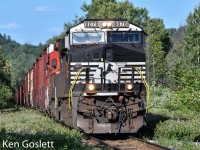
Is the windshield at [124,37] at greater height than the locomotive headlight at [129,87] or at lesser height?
greater

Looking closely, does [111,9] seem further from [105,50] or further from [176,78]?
[105,50]

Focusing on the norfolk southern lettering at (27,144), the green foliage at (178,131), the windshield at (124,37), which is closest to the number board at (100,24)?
the windshield at (124,37)

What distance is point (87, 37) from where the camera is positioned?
1681cm

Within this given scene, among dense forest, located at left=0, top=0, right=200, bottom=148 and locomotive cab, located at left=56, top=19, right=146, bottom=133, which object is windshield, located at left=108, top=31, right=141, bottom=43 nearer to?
locomotive cab, located at left=56, top=19, right=146, bottom=133

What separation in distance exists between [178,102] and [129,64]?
623 inches

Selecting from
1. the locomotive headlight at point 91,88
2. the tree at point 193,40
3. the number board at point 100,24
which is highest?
the tree at point 193,40

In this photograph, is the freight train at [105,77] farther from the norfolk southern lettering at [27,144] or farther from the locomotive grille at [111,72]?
the norfolk southern lettering at [27,144]

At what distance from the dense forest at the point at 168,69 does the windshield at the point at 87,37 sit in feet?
13.4

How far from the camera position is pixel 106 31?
55.3ft

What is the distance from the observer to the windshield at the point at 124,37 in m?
16.9

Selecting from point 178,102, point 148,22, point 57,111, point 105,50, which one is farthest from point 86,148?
point 148,22

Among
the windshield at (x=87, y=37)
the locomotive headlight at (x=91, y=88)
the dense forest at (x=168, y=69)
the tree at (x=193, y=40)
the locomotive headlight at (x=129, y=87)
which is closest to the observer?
the locomotive headlight at (x=91, y=88)

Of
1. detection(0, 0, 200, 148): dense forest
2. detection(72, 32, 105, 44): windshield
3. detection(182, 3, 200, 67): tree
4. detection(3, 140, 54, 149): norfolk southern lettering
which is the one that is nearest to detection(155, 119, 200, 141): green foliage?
detection(0, 0, 200, 148): dense forest

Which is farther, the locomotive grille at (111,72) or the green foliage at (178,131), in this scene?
the green foliage at (178,131)
